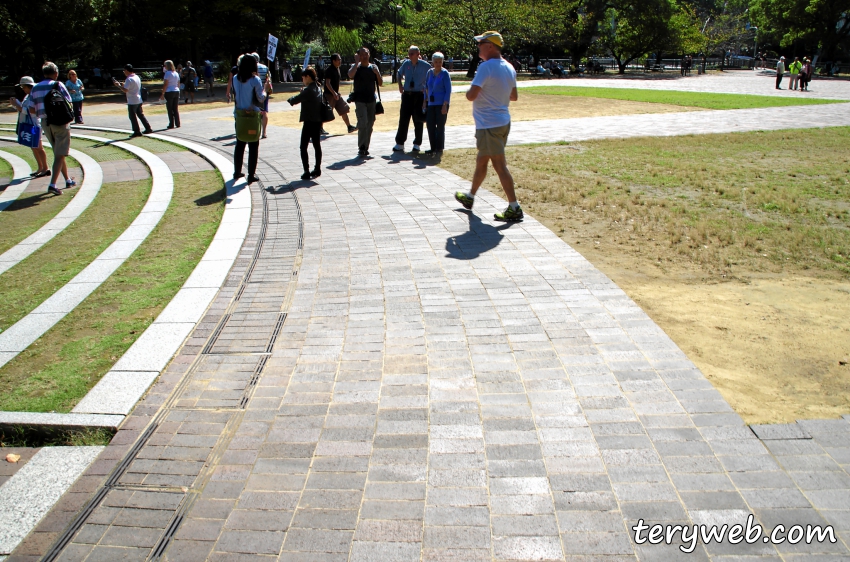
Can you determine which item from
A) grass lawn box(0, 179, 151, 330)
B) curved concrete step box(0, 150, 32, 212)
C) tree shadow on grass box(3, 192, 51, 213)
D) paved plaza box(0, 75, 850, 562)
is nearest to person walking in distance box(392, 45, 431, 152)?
grass lawn box(0, 179, 151, 330)

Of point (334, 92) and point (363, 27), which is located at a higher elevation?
point (363, 27)

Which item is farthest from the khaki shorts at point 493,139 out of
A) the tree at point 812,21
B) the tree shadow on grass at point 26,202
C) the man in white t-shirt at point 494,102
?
the tree at point 812,21

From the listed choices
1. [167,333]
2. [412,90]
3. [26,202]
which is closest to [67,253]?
[167,333]

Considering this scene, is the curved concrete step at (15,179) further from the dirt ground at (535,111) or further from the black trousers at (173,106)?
the dirt ground at (535,111)

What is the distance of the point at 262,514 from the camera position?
275 centimetres

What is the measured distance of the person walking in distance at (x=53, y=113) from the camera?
368 inches

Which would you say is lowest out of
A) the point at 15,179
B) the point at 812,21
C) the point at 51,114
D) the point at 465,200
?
the point at 15,179

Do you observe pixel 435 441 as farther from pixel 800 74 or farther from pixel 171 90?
pixel 800 74

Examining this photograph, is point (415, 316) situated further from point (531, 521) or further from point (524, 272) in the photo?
point (531, 521)

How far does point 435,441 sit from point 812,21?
2547 inches

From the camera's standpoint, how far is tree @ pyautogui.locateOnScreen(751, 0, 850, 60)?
52.1m

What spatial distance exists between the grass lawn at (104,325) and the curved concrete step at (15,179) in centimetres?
374

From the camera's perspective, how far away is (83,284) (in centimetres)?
564

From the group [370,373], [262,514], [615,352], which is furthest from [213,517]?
[615,352]
